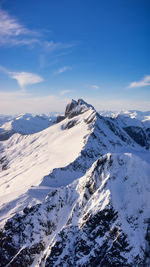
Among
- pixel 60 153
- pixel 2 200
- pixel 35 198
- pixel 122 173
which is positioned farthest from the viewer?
pixel 60 153

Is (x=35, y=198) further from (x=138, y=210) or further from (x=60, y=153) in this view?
(x=60, y=153)

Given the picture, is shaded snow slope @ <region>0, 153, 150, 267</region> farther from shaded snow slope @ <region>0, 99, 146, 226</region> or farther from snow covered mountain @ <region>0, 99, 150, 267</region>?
shaded snow slope @ <region>0, 99, 146, 226</region>

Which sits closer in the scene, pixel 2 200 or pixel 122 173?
pixel 122 173

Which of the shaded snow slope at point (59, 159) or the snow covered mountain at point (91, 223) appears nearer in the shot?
the snow covered mountain at point (91, 223)

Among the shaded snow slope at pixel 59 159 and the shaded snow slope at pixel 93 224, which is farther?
the shaded snow slope at pixel 59 159

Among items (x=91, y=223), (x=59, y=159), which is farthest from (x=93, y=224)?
A: (x=59, y=159)

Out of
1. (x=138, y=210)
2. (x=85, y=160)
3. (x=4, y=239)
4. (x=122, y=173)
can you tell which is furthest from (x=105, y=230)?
(x=85, y=160)

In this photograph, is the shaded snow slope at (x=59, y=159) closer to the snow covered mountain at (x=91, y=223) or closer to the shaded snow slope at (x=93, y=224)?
the snow covered mountain at (x=91, y=223)

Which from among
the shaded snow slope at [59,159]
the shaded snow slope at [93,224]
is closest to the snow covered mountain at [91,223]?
the shaded snow slope at [93,224]
